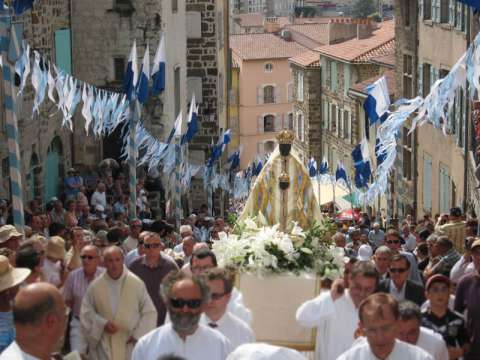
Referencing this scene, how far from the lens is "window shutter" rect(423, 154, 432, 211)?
33.9 metres

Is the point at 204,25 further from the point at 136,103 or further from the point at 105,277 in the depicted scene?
the point at 105,277

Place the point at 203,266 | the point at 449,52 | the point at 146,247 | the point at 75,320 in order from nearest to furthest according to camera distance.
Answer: the point at 203,266 → the point at 75,320 → the point at 146,247 → the point at 449,52

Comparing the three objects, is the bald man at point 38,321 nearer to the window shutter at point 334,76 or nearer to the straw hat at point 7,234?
the straw hat at point 7,234

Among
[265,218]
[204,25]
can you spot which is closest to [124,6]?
[204,25]

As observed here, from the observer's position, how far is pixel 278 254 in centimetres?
1120

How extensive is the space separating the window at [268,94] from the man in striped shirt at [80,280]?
64.6 m

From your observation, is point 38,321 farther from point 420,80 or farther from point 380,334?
point 420,80

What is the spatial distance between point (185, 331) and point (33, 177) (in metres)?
17.4

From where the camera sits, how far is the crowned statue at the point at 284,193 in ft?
42.2

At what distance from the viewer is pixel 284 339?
10.8 meters

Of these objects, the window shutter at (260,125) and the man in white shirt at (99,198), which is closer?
the man in white shirt at (99,198)

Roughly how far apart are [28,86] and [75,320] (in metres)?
13.0

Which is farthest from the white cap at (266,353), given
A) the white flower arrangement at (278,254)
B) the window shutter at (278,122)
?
the window shutter at (278,122)

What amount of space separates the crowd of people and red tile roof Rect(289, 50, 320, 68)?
49.6m
